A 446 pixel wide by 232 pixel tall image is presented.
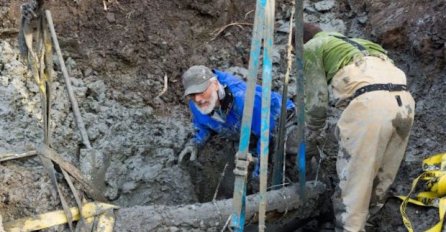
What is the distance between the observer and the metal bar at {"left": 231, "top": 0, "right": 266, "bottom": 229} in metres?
2.97

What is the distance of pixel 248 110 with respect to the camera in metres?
3.07

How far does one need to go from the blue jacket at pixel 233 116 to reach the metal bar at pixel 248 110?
3.79 feet

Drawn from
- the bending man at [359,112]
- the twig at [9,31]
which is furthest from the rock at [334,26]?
the twig at [9,31]

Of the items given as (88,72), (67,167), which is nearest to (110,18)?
(88,72)

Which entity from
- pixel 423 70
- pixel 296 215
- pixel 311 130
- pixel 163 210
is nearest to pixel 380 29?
pixel 423 70

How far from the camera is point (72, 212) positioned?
3.57m

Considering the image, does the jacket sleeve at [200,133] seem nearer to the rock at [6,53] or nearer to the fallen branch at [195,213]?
the fallen branch at [195,213]

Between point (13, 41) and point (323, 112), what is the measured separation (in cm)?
331

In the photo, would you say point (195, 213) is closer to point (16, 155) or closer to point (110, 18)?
point (16, 155)

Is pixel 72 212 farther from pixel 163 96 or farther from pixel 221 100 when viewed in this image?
pixel 163 96

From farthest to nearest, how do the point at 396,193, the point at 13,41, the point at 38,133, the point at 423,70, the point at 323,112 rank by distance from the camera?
1. the point at 13,41
2. the point at 423,70
3. the point at 38,133
4. the point at 396,193
5. the point at 323,112

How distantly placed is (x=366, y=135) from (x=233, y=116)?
3.93 feet

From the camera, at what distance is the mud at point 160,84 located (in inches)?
187

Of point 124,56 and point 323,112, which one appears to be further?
point 124,56
